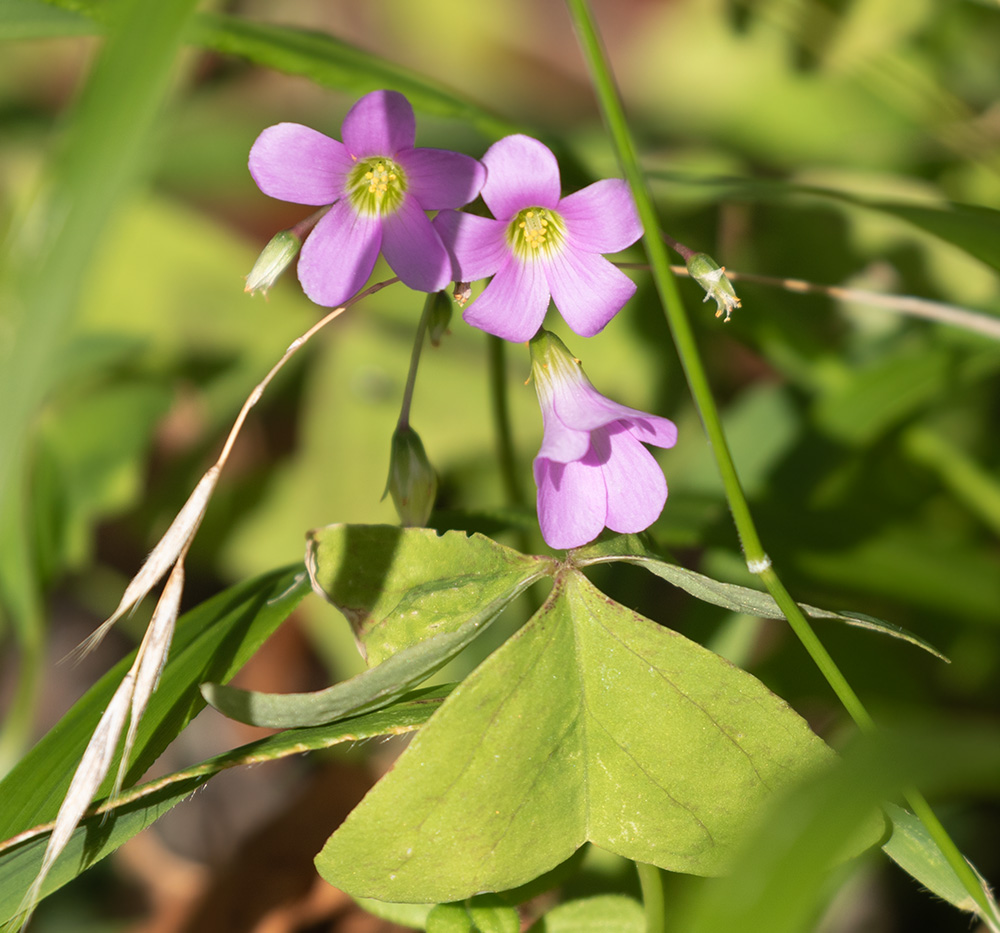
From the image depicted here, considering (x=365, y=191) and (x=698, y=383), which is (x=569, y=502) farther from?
(x=365, y=191)

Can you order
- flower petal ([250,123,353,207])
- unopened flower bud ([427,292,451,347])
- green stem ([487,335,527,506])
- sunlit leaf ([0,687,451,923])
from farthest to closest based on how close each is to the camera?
green stem ([487,335,527,506]) < unopened flower bud ([427,292,451,347]) < flower petal ([250,123,353,207]) < sunlit leaf ([0,687,451,923])

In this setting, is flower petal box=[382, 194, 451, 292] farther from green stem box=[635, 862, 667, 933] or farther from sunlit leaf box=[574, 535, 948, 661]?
green stem box=[635, 862, 667, 933]

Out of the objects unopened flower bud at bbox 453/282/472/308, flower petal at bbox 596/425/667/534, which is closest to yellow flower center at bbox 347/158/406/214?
unopened flower bud at bbox 453/282/472/308

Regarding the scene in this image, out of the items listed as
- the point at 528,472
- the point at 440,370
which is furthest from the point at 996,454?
the point at 440,370

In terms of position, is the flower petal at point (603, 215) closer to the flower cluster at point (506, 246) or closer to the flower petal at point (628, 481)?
the flower cluster at point (506, 246)

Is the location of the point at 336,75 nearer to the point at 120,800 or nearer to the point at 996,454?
the point at 120,800

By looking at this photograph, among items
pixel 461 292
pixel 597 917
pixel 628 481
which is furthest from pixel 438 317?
pixel 597 917
